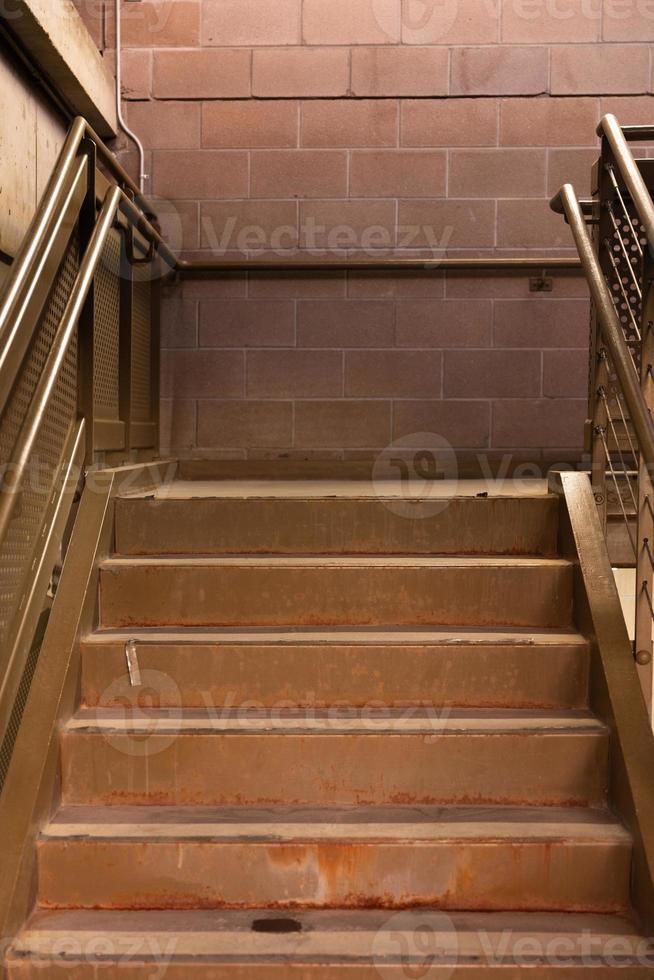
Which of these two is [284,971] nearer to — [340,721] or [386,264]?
[340,721]

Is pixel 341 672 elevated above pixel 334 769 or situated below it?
above

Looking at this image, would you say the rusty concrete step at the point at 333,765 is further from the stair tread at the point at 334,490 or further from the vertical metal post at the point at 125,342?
the vertical metal post at the point at 125,342

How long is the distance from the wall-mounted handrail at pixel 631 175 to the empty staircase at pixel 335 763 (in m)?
0.79

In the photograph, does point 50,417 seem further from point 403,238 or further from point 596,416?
point 403,238

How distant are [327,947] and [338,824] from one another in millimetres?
250

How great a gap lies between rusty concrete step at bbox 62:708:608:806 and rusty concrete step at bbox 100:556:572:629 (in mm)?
360

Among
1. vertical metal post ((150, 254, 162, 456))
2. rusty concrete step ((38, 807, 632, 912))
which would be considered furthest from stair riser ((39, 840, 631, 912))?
vertical metal post ((150, 254, 162, 456))

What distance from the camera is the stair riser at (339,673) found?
2010 millimetres

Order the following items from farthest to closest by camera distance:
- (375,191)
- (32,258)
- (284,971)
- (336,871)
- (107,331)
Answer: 1. (375,191)
2. (107,331)
3. (32,258)
4. (336,871)
5. (284,971)

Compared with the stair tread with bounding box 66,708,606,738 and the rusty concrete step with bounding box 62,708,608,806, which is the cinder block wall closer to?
the stair tread with bounding box 66,708,606,738

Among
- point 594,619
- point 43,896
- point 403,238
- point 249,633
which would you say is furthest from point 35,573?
point 403,238

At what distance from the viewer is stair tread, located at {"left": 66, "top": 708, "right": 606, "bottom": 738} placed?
73.6 inches

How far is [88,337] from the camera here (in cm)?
232

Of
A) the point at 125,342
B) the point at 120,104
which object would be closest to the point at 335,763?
the point at 125,342
